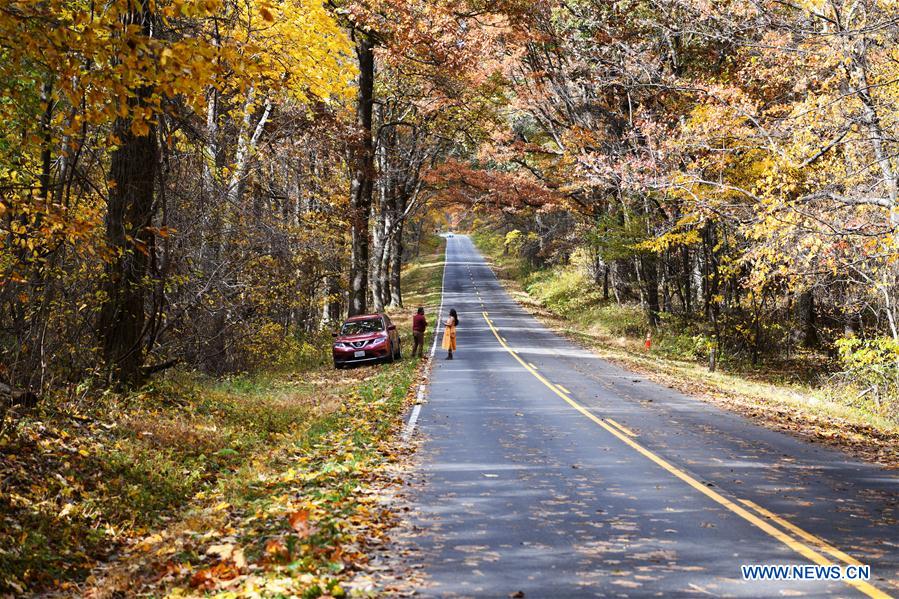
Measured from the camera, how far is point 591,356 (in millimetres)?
28703

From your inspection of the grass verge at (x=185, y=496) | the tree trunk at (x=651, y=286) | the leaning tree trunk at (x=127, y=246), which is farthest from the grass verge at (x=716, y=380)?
the leaning tree trunk at (x=127, y=246)

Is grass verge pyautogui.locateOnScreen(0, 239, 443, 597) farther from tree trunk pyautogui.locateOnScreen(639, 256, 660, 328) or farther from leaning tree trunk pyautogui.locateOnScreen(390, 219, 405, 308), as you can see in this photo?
leaning tree trunk pyautogui.locateOnScreen(390, 219, 405, 308)

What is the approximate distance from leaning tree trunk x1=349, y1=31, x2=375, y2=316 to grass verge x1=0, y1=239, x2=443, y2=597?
519 inches

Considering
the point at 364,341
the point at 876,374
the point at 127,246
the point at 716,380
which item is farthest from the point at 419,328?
the point at 127,246

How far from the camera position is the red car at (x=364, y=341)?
24125 mm

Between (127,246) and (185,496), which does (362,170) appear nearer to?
(127,246)

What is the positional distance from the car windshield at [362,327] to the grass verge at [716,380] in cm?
818

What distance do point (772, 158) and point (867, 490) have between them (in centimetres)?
1031

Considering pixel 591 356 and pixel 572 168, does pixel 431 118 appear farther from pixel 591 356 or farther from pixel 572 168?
pixel 591 356

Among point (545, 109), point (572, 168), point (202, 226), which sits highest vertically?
point (545, 109)

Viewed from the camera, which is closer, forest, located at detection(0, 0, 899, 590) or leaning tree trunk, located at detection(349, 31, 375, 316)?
forest, located at detection(0, 0, 899, 590)

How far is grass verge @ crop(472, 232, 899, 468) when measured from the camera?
1362 centimetres

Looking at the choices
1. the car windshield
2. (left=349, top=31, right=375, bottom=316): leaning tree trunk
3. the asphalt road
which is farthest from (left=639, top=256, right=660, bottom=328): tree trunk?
the asphalt road

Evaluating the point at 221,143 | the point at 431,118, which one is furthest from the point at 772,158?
the point at 431,118
